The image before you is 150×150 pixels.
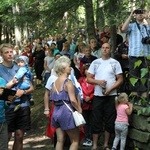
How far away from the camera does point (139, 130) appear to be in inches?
249

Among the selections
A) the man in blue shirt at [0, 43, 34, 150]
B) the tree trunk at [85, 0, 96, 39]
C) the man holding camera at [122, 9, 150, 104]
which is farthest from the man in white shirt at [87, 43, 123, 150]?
the tree trunk at [85, 0, 96, 39]

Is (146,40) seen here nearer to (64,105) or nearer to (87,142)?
(64,105)

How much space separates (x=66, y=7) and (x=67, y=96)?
3.65m

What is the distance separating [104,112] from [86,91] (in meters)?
0.66

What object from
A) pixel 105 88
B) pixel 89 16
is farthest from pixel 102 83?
pixel 89 16

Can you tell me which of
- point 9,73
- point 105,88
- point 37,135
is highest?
point 9,73

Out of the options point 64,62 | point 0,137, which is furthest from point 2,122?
point 64,62

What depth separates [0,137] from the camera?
15.6 ft

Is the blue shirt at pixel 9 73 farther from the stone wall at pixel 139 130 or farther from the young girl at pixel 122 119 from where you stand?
the stone wall at pixel 139 130

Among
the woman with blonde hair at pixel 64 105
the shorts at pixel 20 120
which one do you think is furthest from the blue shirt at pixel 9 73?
the woman with blonde hair at pixel 64 105

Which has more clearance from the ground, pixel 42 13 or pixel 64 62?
pixel 42 13

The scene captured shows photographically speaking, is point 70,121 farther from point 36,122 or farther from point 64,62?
point 36,122

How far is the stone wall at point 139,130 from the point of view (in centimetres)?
613

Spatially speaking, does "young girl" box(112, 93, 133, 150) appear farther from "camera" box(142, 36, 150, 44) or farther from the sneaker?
"camera" box(142, 36, 150, 44)
